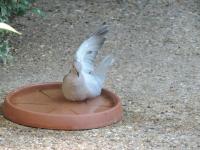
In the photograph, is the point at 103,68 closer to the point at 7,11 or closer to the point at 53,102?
the point at 53,102

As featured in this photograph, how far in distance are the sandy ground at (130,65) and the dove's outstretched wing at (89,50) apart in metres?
0.48

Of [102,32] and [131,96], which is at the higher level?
[102,32]

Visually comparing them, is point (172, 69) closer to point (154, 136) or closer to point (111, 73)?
point (111, 73)

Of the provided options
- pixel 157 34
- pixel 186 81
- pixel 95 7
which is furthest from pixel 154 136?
pixel 95 7

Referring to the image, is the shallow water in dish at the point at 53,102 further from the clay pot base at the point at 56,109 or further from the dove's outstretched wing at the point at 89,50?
the dove's outstretched wing at the point at 89,50

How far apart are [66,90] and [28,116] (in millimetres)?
391

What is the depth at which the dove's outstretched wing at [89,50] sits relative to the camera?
4.48 m

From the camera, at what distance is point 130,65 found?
594cm

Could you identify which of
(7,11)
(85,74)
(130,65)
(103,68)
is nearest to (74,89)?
(85,74)

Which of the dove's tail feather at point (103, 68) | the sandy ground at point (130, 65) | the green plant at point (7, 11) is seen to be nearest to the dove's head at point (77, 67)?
the dove's tail feather at point (103, 68)

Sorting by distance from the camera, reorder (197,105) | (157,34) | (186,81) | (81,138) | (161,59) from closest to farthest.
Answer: (81,138) → (197,105) → (186,81) → (161,59) → (157,34)

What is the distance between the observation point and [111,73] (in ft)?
18.8

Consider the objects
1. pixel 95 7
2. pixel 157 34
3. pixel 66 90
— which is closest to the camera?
pixel 66 90

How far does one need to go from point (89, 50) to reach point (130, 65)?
4.63 feet
